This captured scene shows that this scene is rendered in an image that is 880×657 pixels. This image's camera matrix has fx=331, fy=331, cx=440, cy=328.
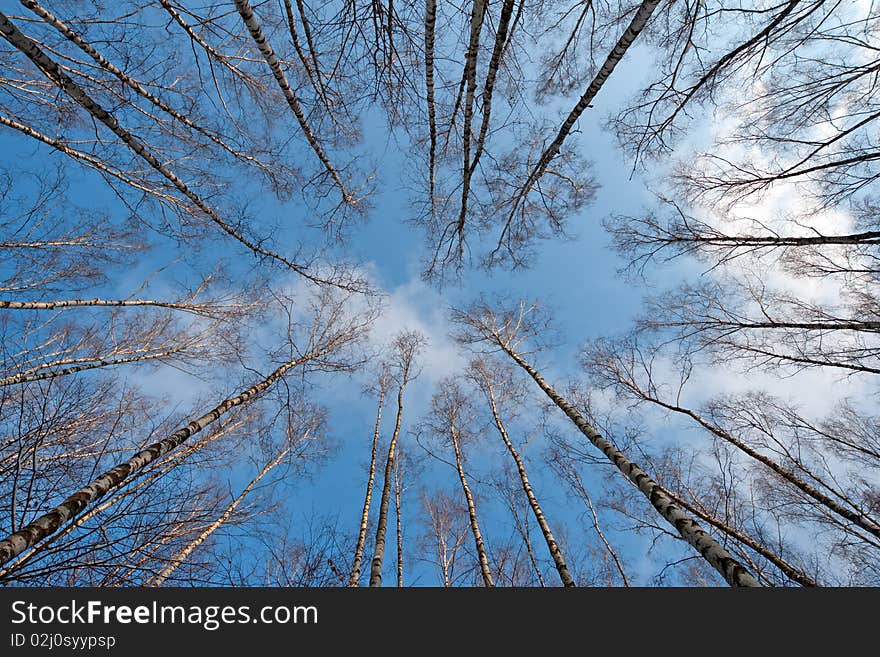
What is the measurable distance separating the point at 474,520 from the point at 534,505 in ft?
4.13

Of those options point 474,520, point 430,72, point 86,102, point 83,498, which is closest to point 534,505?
point 474,520

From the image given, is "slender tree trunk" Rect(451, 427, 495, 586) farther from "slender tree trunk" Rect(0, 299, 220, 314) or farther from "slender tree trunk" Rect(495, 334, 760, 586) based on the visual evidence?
"slender tree trunk" Rect(0, 299, 220, 314)

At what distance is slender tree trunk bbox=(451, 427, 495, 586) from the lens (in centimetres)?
541

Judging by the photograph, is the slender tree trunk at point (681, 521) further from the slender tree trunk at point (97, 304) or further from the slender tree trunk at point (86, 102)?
the slender tree trunk at point (97, 304)

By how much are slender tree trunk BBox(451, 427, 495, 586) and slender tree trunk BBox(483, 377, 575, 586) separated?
42.4 inches

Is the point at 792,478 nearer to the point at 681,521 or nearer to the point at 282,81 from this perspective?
the point at 681,521

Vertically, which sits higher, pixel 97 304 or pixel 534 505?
pixel 97 304

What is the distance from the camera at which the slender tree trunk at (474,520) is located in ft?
17.8

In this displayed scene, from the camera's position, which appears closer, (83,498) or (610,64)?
(83,498)

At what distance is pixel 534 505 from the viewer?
570 cm

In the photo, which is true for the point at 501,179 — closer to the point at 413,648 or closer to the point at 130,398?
the point at 413,648

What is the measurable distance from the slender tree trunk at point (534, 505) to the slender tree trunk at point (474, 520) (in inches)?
42.4

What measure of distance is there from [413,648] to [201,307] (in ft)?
26.3

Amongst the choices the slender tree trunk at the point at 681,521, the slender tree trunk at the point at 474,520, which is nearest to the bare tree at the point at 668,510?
the slender tree trunk at the point at 681,521
